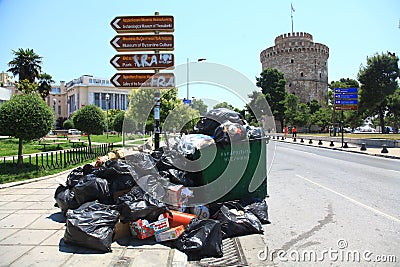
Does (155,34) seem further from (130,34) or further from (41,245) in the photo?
(41,245)

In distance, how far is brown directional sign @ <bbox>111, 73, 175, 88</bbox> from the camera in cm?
951

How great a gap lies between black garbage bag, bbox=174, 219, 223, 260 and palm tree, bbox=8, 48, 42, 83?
41.6 metres

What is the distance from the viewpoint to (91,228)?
3791 mm

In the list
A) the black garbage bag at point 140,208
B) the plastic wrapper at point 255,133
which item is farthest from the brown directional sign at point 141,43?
the black garbage bag at point 140,208

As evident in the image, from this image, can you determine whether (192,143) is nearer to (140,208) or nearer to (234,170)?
(234,170)

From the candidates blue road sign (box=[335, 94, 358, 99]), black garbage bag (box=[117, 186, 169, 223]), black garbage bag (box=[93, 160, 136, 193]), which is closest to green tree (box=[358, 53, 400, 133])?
blue road sign (box=[335, 94, 358, 99])

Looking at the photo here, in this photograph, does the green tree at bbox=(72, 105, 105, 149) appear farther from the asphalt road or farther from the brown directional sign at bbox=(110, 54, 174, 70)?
the asphalt road

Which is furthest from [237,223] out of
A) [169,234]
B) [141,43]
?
[141,43]

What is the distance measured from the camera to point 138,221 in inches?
162

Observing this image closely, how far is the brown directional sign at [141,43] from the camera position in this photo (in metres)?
9.71

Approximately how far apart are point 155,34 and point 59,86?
5551 inches

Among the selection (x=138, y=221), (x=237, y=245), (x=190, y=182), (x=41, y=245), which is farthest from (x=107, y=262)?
(x=190, y=182)

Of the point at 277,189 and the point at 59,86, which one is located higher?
the point at 59,86

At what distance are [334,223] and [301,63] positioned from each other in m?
65.2
